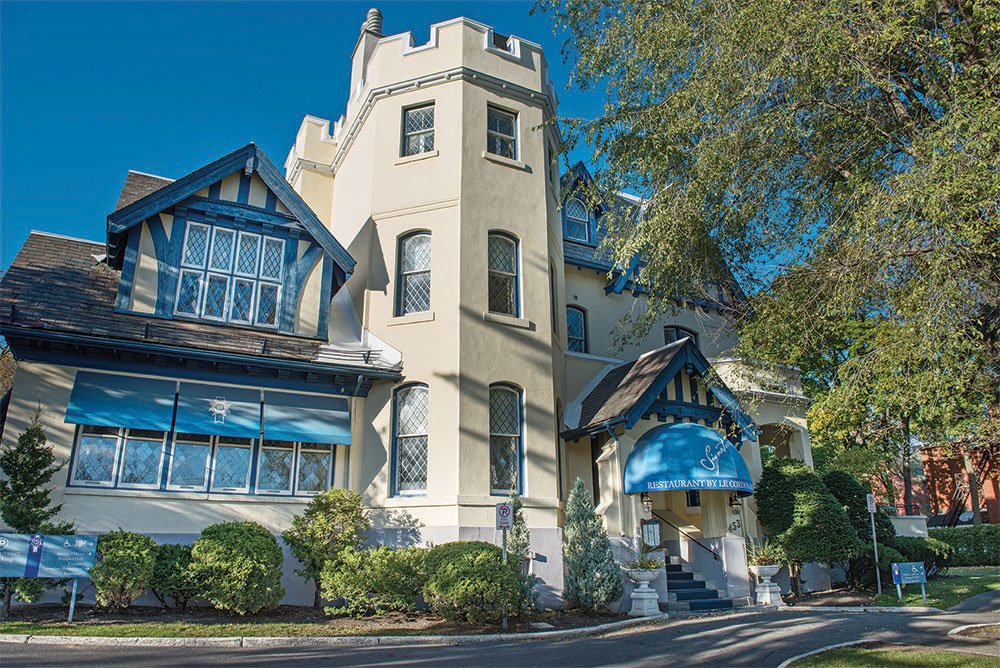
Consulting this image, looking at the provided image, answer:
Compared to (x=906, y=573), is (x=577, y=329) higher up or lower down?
higher up

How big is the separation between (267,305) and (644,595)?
394 inches

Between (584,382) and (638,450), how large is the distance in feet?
10.9

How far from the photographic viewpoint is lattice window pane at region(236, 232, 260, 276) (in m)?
16.0

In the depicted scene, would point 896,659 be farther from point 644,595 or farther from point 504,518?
point 504,518

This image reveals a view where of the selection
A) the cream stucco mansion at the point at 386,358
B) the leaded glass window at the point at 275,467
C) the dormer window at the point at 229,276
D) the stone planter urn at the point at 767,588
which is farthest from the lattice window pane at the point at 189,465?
the stone planter urn at the point at 767,588

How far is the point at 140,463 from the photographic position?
14047 millimetres

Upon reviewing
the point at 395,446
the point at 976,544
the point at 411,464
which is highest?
the point at 395,446

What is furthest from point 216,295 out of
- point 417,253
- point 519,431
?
point 519,431

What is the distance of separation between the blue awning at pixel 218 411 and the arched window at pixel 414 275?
3.88 m

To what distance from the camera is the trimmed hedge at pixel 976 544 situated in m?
33.5

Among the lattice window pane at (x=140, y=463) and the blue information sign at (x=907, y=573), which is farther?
the blue information sign at (x=907, y=573)

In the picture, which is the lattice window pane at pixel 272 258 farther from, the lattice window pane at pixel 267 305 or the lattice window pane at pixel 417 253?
the lattice window pane at pixel 417 253

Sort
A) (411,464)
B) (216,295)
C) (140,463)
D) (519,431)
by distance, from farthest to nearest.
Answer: (519,431), (216,295), (411,464), (140,463)

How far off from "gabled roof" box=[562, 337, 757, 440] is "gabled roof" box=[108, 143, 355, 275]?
6589 millimetres
